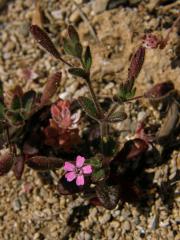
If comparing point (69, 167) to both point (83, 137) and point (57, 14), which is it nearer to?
point (83, 137)

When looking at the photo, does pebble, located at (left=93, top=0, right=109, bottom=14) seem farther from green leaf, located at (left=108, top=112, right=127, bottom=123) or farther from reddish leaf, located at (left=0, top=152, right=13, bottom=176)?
reddish leaf, located at (left=0, top=152, right=13, bottom=176)

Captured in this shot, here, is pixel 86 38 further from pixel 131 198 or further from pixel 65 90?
pixel 131 198

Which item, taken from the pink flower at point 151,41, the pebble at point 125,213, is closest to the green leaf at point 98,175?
the pebble at point 125,213

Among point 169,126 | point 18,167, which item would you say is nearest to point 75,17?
point 169,126


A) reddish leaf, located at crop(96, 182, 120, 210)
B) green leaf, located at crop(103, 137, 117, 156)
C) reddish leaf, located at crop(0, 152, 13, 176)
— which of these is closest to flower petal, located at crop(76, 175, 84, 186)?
reddish leaf, located at crop(96, 182, 120, 210)

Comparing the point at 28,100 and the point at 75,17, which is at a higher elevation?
the point at 75,17

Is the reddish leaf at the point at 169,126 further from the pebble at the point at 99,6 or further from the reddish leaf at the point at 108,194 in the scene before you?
the pebble at the point at 99,6
